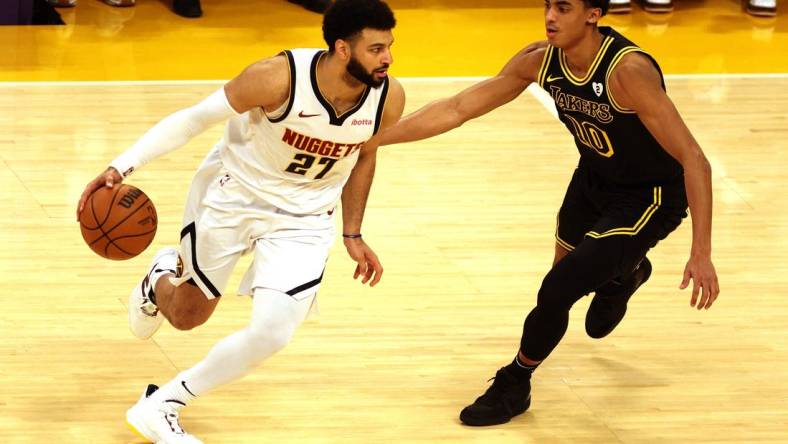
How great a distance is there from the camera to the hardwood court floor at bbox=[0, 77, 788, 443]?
5.20 meters

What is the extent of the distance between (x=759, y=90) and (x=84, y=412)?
5.80 m

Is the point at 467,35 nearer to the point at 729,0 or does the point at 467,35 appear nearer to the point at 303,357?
the point at 729,0

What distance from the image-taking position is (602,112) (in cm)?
499

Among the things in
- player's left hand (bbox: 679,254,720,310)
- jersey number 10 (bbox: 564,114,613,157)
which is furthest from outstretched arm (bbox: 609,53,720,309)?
jersey number 10 (bbox: 564,114,613,157)

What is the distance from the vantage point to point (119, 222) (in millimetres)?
4938

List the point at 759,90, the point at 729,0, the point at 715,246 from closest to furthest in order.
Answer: the point at 715,246 < the point at 759,90 < the point at 729,0

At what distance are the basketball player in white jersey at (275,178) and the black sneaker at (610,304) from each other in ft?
3.78

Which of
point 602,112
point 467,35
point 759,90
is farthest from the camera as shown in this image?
point 467,35

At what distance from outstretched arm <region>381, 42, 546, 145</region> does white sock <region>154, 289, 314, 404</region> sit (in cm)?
95

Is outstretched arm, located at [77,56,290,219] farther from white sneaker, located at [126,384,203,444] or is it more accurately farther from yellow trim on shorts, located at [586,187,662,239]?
yellow trim on shorts, located at [586,187,662,239]

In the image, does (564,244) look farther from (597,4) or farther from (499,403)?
(597,4)

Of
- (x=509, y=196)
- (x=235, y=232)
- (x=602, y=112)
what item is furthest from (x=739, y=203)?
(x=235, y=232)

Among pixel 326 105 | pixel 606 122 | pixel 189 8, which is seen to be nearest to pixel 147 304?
pixel 326 105

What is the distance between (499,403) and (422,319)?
3.06 feet
